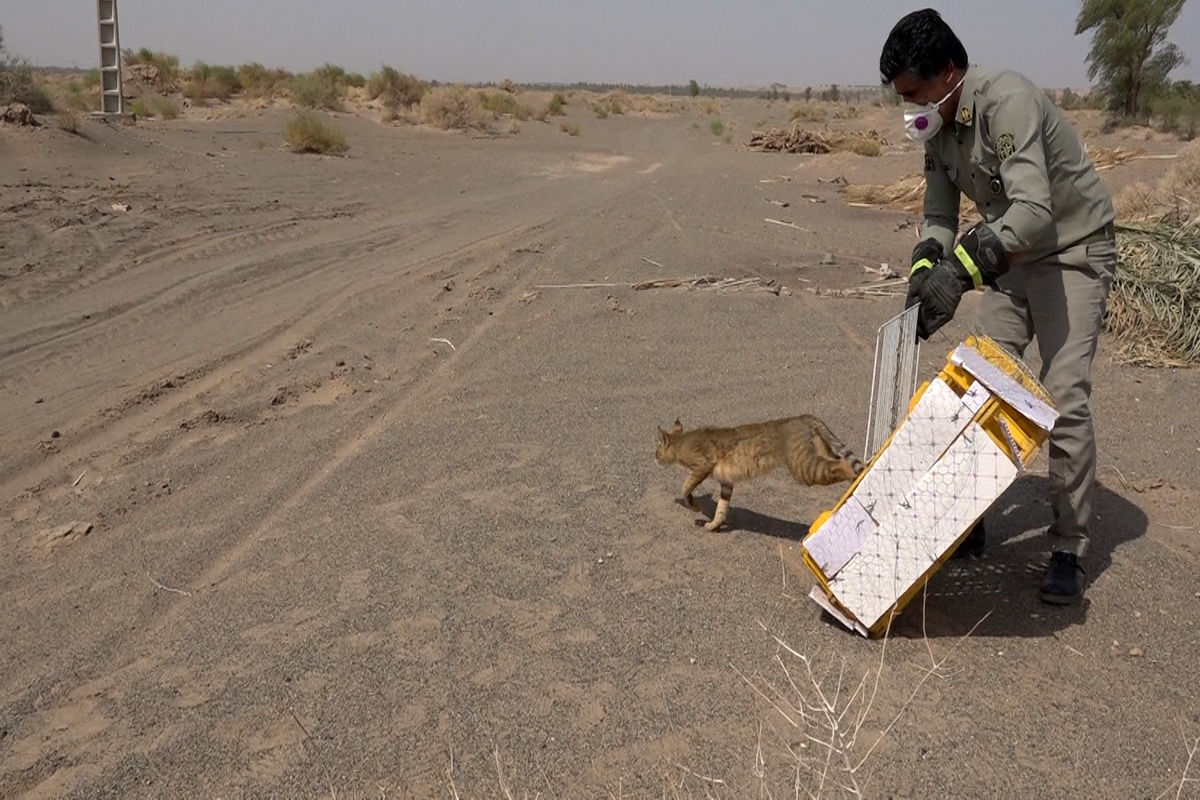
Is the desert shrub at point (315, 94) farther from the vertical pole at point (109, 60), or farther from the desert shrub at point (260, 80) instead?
the vertical pole at point (109, 60)

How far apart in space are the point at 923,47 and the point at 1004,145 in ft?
1.74

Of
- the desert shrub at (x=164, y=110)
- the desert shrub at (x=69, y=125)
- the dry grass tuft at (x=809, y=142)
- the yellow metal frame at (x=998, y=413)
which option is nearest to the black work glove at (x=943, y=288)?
the yellow metal frame at (x=998, y=413)

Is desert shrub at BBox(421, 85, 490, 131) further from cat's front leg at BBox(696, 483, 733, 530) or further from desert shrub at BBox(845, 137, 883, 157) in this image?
cat's front leg at BBox(696, 483, 733, 530)

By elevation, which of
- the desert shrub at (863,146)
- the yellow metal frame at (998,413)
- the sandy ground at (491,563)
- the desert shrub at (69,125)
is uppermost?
the desert shrub at (863,146)

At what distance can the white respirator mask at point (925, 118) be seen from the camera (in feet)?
13.3

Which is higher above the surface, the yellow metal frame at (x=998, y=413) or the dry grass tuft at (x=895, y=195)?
the dry grass tuft at (x=895, y=195)

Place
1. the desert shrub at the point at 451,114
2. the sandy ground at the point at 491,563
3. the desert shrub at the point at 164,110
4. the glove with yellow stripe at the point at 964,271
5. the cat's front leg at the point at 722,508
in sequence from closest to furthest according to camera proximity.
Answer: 1. the sandy ground at the point at 491,563
2. the glove with yellow stripe at the point at 964,271
3. the cat's front leg at the point at 722,508
4. the desert shrub at the point at 164,110
5. the desert shrub at the point at 451,114

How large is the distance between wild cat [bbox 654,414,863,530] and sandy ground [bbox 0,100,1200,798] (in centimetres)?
27

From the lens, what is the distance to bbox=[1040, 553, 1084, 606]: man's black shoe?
420 centimetres

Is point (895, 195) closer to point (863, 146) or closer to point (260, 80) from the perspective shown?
point (863, 146)

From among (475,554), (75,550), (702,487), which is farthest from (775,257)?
(75,550)

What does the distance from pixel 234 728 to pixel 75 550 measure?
233 centimetres

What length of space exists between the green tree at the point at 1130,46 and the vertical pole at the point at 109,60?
3038 cm

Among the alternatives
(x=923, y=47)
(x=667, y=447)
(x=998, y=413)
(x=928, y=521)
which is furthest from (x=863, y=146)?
(x=928, y=521)
